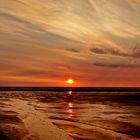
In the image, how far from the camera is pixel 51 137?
18203 millimetres

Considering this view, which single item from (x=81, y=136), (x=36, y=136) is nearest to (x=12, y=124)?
(x=36, y=136)

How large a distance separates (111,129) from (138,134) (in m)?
2.59

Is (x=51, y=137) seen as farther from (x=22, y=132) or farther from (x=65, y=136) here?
(x=22, y=132)

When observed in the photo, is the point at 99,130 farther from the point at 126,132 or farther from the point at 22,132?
the point at 22,132

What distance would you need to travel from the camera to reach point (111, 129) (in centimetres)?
2180

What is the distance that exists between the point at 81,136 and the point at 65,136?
1057 millimetres

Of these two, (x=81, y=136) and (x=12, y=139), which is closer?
(x=12, y=139)

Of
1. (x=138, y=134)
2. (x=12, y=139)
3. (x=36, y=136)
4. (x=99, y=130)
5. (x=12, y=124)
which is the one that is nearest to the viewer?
(x=12, y=139)

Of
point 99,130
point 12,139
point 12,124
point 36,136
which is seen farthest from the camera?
point 12,124

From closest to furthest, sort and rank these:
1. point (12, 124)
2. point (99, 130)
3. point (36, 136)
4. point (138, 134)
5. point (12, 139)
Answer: point (12, 139) < point (36, 136) < point (138, 134) < point (99, 130) < point (12, 124)

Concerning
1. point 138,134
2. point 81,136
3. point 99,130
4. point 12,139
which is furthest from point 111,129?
point 12,139

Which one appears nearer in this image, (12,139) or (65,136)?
(12,139)

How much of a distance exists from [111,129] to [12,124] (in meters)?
8.63

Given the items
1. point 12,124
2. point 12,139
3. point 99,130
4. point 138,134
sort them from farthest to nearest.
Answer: point 12,124
point 99,130
point 138,134
point 12,139
